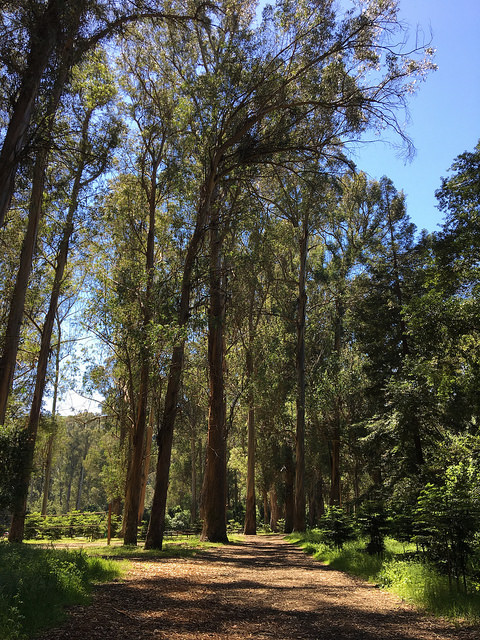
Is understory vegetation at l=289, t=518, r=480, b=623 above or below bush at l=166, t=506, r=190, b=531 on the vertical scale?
above

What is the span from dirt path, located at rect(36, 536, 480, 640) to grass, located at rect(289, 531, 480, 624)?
246mm

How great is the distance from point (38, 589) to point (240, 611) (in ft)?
7.49

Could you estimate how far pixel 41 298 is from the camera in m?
18.8

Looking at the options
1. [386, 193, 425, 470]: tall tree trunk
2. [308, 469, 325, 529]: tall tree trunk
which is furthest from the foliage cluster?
[386, 193, 425, 470]: tall tree trunk

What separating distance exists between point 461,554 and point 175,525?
2851cm

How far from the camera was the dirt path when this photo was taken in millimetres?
4238

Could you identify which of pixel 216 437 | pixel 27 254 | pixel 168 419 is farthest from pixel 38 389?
pixel 216 437

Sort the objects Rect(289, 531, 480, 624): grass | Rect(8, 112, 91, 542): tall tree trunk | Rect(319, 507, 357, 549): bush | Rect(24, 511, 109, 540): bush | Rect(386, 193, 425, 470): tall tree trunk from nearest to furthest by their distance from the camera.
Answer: Rect(289, 531, 480, 624): grass < Rect(8, 112, 91, 542): tall tree trunk < Rect(319, 507, 357, 549): bush < Rect(386, 193, 425, 470): tall tree trunk < Rect(24, 511, 109, 540): bush

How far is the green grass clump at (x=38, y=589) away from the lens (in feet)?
12.0

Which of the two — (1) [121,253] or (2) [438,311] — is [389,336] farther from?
(1) [121,253]

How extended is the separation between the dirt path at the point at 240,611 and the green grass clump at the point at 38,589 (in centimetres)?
19

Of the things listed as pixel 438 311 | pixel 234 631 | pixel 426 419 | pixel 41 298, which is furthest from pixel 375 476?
pixel 234 631

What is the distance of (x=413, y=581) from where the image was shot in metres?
6.56

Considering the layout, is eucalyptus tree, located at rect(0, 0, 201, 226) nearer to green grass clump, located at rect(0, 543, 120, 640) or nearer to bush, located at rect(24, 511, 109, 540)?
green grass clump, located at rect(0, 543, 120, 640)
